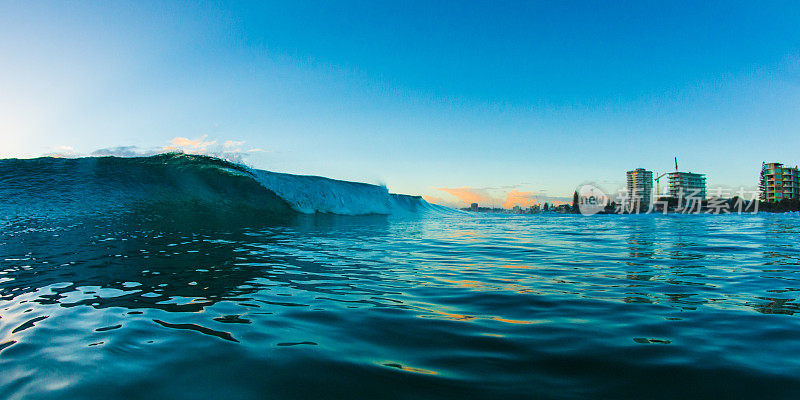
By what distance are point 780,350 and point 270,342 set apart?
3311mm

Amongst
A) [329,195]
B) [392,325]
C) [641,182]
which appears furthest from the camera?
[641,182]

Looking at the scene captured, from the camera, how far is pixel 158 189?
21031mm

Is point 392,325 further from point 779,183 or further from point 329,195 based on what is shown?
point 779,183

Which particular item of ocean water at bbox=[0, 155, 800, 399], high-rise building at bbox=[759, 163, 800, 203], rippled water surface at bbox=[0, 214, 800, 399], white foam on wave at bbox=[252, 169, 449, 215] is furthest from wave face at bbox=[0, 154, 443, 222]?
high-rise building at bbox=[759, 163, 800, 203]

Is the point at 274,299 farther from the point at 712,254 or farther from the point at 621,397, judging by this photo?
the point at 712,254

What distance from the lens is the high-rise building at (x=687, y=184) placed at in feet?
446

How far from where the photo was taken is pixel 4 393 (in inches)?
68.7

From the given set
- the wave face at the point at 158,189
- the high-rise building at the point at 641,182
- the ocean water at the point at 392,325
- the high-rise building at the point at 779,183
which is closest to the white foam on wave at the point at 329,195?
the wave face at the point at 158,189

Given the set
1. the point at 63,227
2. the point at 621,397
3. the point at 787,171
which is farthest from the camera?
the point at 787,171

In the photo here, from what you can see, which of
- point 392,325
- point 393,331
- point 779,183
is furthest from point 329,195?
point 779,183

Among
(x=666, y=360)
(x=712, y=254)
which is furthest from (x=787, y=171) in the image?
(x=666, y=360)

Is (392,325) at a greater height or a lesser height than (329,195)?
lesser

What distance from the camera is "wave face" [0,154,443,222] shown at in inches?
667

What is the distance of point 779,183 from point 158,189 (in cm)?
15175
